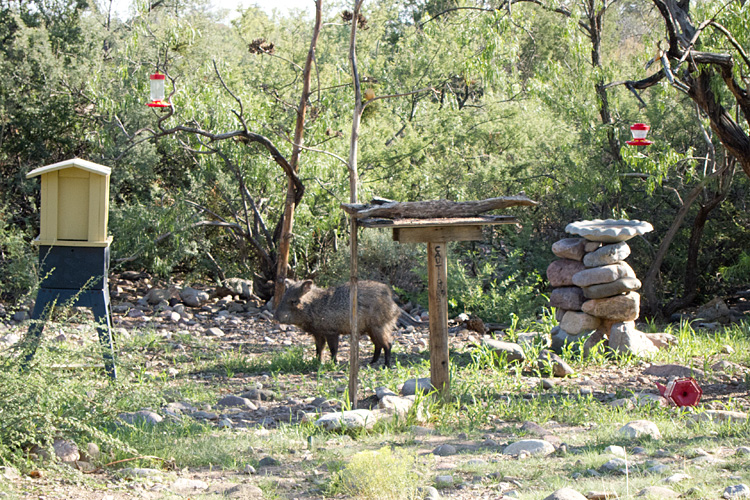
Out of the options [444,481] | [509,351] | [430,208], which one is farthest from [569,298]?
[444,481]

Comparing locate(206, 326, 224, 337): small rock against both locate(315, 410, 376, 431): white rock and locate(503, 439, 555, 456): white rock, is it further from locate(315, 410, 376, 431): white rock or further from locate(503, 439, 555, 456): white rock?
locate(503, 439, 555, 456): white rock

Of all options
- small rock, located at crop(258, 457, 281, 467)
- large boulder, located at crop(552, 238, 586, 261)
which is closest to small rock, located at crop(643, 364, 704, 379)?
large boulder, located at crop(552, 238, 586, 261)

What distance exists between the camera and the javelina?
8.29 m

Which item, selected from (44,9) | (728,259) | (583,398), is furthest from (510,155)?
(44,9)

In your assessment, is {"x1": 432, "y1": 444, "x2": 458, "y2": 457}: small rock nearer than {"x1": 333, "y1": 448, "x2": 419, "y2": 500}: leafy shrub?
No

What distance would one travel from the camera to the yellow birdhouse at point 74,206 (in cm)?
678

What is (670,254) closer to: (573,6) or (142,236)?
(573,6)

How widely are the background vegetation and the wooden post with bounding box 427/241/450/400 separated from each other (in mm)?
4120

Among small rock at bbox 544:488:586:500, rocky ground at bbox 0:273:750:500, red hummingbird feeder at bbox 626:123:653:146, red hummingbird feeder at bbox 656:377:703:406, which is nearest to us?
small rock at bbox 544:488:586:500

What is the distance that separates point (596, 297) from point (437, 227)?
335cm

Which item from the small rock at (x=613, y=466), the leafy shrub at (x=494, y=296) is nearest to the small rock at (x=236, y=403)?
the small rock at (x=613, y=466)

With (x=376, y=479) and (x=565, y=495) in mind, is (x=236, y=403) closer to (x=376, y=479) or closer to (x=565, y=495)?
(x=376, y=479)

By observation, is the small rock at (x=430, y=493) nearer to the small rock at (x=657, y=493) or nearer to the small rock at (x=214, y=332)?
the small rock at (x=657, y=493)

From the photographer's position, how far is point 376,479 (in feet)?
13.1
